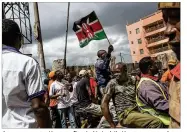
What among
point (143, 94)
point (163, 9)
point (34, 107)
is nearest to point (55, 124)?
point (143, 94)

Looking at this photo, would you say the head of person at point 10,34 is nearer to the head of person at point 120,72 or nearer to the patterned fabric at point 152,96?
the patterned fabric at point 152,96

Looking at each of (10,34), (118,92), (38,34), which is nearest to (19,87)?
(10,34)

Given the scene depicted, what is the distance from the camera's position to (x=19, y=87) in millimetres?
2008

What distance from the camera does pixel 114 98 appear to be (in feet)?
11.7

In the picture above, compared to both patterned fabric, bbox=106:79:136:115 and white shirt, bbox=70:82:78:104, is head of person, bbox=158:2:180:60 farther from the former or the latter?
white shirt, bbox=70:82:78:104

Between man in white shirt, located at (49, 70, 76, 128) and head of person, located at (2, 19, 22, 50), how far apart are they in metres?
3.42

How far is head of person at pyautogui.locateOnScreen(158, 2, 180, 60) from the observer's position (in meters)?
1.55

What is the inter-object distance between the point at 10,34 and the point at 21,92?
0.32 m

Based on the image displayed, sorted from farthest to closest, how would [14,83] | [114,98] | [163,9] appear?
[114,98] → [14,83] → [163,9]

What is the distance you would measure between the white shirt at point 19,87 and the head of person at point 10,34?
119 millimetres

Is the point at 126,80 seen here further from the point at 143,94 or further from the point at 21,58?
the point at 21,58

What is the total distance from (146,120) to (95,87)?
11.3 ft

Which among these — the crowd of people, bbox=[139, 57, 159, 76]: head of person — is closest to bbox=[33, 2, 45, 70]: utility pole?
the crowd of people

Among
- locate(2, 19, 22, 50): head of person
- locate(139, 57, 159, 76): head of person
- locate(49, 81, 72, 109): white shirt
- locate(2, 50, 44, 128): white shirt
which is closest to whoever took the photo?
locate(2, 50, 44, 128): white shirt
